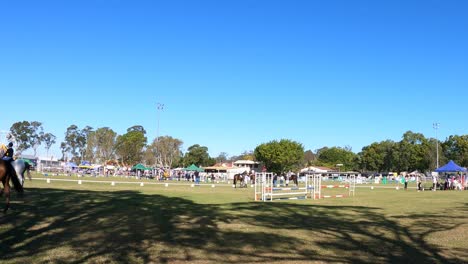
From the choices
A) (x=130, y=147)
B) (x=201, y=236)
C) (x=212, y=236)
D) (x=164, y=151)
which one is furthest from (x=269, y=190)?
(x=130, y=147)

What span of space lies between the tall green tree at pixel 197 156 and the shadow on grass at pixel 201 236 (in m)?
124

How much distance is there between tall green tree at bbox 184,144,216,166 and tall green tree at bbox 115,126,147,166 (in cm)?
1875

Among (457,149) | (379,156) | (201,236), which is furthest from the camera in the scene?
(379,156)

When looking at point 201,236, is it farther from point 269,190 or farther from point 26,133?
point 26,133

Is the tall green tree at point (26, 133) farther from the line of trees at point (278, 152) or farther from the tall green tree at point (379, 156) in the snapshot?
the tall green tree at point (379, 156)

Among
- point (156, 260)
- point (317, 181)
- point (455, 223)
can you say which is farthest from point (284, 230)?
point (317, 181)

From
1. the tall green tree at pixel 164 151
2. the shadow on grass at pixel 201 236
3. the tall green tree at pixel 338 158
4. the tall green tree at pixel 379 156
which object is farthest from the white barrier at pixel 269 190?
the tall green tree at pixel 338 158

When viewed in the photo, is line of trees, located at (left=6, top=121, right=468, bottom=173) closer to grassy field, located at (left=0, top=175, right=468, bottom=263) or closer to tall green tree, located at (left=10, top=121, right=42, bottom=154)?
tall green tree, located at (left=10, top=121, right=42, bottom=154)

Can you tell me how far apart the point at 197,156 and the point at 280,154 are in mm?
36738

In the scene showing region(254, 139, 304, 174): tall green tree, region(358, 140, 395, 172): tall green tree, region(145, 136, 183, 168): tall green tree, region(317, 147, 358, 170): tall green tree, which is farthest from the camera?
region(317, 147, 358, 170): tall green tree

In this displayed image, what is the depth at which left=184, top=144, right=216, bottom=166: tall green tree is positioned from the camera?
139000 mm

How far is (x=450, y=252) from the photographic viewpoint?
9141mm

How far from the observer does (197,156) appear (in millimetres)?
140125

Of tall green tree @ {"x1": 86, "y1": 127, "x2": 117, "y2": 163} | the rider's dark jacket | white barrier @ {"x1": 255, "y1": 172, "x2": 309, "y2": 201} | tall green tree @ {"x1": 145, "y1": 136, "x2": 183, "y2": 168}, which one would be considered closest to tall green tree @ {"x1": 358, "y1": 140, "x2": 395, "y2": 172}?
tall green tree @ {"x1": 145, "y1": 136, "x2": 183, "y2": 168}
